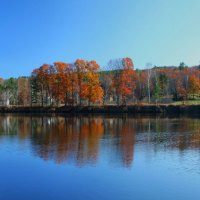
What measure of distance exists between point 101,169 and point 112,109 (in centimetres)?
6171

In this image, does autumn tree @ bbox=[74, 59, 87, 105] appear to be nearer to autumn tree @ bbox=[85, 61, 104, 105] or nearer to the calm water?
autumn tree @ bbox=[85, 61, 104, 105]

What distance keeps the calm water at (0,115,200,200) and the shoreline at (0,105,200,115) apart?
42997 mm

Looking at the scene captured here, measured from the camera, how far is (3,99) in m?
120

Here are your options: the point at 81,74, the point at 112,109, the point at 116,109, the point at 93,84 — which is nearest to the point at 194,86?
the point at 116,109

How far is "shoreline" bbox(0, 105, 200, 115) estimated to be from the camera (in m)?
77.1

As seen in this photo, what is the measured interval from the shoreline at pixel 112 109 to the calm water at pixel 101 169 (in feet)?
141

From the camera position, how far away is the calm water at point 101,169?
17047mm

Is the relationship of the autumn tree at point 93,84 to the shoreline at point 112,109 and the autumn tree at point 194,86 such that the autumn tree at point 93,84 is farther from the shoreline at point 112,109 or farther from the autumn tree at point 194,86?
the autumn tree at point 194,86

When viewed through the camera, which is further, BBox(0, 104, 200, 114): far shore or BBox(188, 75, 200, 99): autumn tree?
BBox(188, 75, 200, 99): autumn tree

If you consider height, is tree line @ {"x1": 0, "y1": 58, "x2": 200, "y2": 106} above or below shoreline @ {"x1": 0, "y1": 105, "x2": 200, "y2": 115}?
above

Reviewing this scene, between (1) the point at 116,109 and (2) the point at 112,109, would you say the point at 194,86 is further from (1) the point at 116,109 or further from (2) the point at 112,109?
(2) the point at 112,109

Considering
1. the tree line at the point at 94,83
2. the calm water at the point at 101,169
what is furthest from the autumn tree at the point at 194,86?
the calm water at the point at 101,169

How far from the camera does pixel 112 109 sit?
83.2 m

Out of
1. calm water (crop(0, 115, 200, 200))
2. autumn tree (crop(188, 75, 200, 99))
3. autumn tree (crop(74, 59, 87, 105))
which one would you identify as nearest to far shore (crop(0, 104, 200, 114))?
autumn tree (crop(74, 59, 87, 105))
